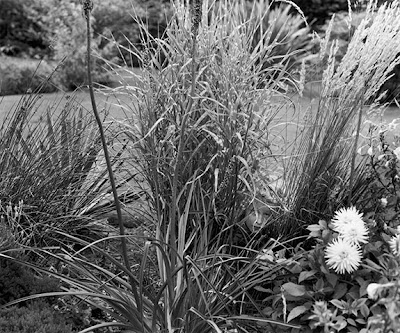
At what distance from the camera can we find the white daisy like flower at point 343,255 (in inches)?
108

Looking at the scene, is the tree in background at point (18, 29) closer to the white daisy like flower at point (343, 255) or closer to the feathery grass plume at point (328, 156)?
the feathery grass plume at point (328, 156)

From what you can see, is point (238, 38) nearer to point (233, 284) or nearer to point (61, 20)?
point (233, 284)

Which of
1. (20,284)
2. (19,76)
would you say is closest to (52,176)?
(20,284)

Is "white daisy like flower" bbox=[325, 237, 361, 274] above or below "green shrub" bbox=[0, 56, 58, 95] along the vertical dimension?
above

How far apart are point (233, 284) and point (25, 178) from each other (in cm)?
141

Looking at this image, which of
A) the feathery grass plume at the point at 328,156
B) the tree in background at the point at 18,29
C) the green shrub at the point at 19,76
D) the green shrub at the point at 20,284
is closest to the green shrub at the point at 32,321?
the green shrub at the point at 20,284

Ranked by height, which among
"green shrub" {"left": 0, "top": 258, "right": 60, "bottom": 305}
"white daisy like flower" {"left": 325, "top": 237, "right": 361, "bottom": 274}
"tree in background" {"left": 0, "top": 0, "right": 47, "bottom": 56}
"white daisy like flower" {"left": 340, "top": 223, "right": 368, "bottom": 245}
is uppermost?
"white daisy like flower" {"left": 340, "top": 223, "right": 368, "bottom": 245}

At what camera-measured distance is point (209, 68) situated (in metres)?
3.60

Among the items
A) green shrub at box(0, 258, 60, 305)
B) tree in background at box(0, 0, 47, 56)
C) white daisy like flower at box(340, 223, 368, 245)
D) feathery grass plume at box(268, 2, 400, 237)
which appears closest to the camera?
white daisy like flower at box(340, 223, 368, 245)

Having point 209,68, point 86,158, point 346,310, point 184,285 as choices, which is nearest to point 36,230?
point 86,158

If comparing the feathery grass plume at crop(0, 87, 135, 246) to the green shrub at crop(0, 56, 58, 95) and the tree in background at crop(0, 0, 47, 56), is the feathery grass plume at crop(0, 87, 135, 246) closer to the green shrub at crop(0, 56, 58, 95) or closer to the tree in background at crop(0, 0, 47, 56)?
the green shrub at crop(0, 56, 58, 95)

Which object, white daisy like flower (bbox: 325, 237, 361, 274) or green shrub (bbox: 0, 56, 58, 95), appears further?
green shrub (bbox: 0, 56, 58, 95)

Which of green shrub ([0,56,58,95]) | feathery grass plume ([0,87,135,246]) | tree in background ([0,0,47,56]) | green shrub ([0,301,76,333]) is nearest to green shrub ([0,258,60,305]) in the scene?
green shrub ([0,301,76,333])

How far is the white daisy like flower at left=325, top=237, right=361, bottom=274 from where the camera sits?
274 cm
